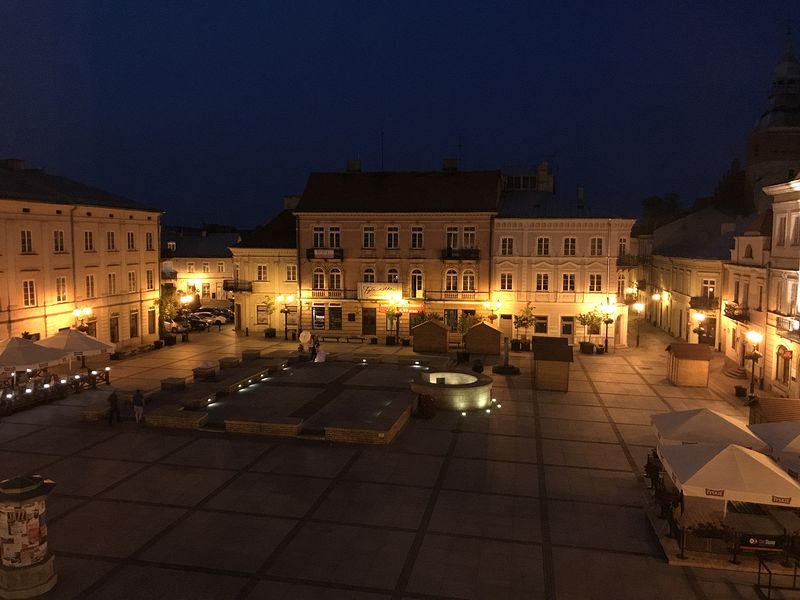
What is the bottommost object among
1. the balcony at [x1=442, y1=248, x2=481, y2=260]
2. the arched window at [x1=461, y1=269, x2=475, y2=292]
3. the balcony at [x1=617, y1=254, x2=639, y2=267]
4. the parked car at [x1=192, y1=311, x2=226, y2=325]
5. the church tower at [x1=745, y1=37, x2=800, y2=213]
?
the parked car at [x1=192, y1=311, x2=226, y2=325]

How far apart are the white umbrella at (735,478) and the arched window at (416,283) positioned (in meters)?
33.2

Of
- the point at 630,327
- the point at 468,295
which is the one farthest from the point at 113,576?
the point at 630,327

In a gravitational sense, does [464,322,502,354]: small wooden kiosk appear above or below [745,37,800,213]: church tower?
below

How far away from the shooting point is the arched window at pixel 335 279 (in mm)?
48594

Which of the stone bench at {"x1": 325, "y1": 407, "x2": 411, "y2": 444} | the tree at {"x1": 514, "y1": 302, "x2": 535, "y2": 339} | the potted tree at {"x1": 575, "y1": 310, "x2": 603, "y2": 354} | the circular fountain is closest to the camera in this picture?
the stone bench at {"x1": 325, "y1": 407, "x2": 411, "y2": 444}

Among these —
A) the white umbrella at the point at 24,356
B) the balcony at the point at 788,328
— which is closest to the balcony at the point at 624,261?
the balcony at the point at 788,328

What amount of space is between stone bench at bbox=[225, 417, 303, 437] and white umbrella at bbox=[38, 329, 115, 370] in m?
10.6

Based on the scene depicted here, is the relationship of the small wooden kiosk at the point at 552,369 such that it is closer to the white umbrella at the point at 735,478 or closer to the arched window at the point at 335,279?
the white umbrella at the point at 735,478

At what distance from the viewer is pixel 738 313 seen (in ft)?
120

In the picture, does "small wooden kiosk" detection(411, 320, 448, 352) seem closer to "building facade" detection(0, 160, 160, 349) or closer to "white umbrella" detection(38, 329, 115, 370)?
"white umbrella" detection(38, 329, 115, 370)

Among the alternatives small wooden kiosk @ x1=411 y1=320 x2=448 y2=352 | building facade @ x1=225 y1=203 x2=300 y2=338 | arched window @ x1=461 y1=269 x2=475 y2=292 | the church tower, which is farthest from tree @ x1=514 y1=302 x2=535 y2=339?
the church tower

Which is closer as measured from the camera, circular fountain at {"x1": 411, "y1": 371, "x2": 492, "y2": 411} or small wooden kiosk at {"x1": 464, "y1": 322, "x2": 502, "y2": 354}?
circular fountain at {"x1": 411, "y1": 371, "x2": 492, "y2": 411}

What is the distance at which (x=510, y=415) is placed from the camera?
26.8 metres

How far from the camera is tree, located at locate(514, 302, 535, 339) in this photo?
4428 cm
